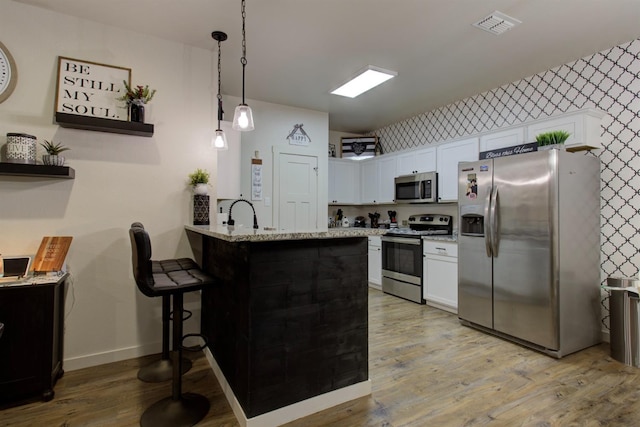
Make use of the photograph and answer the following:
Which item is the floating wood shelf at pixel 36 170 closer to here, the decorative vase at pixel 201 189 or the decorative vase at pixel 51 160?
the decorative vase at pixel 51 160

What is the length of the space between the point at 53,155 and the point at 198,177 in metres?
A: 1.02

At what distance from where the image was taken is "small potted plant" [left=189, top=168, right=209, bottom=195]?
2873mm

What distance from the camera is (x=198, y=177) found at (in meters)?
2.88

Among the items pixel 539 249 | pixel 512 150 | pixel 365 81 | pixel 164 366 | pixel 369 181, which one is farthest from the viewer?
pixel 369 181

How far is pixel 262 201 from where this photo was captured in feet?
14.9

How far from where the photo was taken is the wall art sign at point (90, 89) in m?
2.47

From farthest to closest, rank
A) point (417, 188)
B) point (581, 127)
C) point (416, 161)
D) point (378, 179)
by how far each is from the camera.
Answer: point (378, 179) → point (416, 161) → point (417, 188) → point (581, 127)

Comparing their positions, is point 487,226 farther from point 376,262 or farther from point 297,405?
point 297,405

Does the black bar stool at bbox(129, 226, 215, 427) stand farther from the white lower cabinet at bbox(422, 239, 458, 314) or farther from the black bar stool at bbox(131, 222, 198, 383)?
the white lower cabinet at bbox(422, 239, 458, 314)

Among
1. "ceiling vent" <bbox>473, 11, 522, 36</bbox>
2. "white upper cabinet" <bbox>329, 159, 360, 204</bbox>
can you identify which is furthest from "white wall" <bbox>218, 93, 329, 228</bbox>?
"ceiling vent" <bbox>473, 11, 522, 36</bbox>

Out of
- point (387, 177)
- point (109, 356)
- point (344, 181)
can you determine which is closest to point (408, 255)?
point (387, 177)

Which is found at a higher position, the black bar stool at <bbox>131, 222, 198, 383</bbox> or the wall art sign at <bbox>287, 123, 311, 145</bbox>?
the wall art sign at <bbox>287, 123, 311, 145</bbox>

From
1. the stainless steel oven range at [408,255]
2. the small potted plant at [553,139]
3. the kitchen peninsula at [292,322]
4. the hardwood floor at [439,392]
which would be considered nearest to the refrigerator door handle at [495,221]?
the small potted plant at [553,139]

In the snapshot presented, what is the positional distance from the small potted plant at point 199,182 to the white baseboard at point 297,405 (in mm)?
1524
